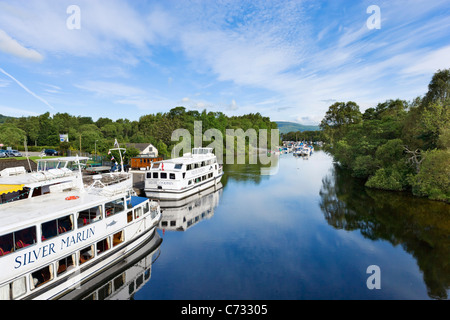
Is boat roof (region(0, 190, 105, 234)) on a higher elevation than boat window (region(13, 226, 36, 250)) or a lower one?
higher

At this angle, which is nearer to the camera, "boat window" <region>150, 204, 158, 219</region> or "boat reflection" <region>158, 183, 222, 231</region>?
"boat window" <region>150, 204, 158, 219</region>

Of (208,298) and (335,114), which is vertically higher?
(335,114)

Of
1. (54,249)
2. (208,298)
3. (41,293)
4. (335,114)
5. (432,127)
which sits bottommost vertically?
(208,298)

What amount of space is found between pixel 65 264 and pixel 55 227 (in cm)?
207

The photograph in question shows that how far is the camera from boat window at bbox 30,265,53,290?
1146 centimetres


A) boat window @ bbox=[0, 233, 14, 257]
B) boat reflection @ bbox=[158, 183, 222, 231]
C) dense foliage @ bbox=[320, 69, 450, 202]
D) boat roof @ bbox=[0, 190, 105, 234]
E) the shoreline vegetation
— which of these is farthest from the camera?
the shoreline vegetation

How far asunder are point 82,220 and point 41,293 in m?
4.11

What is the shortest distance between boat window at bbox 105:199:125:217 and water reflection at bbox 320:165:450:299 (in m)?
19.4

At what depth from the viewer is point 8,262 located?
405 inches

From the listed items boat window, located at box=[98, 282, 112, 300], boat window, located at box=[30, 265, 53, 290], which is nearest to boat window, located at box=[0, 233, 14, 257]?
boat window, located at box=[30, 265, 53, 290]

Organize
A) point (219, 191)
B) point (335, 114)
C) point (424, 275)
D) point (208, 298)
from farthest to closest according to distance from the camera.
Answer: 1. point (335, 114)
2. point (219, 191)
3. point (424, 275)
4. point (208, 298)

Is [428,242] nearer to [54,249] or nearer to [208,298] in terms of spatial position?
[208,298]

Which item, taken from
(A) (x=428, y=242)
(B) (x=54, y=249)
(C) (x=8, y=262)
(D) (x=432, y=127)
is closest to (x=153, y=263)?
(B) (x=54, y=249)

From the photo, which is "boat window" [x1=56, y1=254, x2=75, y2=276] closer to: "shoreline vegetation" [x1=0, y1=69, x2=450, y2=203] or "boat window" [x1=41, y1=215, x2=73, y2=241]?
"boat window" [x1=41, y1=215, x2=73, y2=241]
